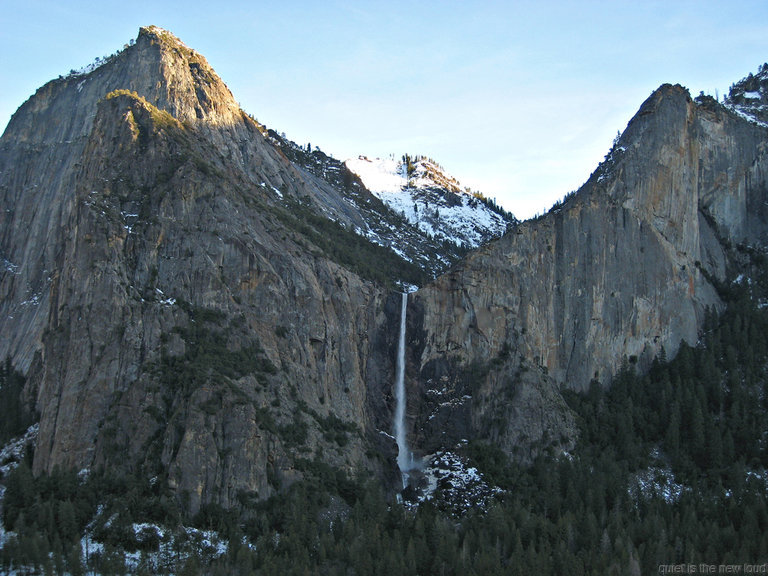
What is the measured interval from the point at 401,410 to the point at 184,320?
30184 millimetres

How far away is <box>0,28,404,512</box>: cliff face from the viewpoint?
11344 centimetres

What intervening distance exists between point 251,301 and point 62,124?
219ft

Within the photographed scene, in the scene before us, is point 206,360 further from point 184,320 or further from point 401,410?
point 401,410

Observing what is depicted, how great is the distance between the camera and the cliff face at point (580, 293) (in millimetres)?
135000

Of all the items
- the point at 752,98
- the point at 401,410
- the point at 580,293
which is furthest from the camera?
the point at 752,98

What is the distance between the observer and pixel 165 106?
15912 cm

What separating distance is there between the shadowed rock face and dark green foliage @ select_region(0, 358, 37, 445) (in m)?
2.69

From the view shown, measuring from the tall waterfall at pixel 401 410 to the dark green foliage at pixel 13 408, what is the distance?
42.9m

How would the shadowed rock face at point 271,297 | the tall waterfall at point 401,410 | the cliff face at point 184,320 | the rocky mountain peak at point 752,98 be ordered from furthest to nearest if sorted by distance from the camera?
the rocky mountain peak at point 752,98, the tall waterfall at point 401,410, the shadowed rock face at point 271,297, the cliff face at point 184,320

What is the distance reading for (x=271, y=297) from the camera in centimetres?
13100

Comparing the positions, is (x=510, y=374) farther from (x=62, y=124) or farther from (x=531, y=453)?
(x=62, y=124)

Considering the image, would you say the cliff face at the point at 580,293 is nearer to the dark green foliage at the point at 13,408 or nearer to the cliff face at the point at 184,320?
the cliff face at the point at 184,320

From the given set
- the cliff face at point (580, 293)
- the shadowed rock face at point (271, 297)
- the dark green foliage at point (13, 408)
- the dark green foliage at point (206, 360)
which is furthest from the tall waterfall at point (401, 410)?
the dark green foliage at point (13, 408)

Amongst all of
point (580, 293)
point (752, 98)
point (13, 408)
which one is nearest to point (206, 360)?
point (13, 408)
